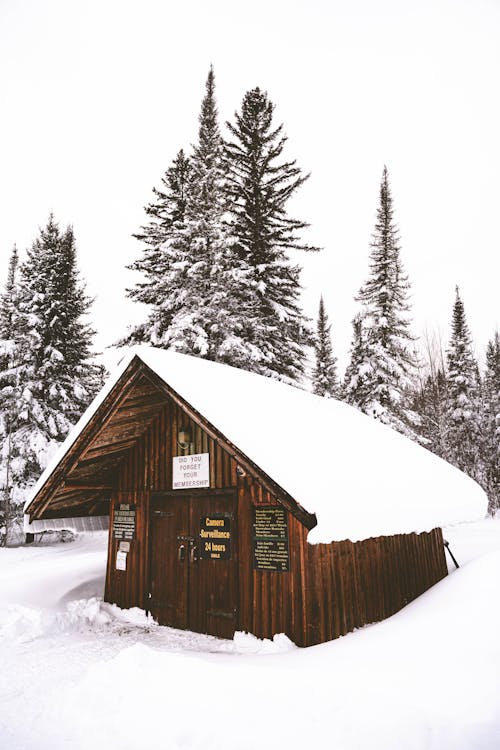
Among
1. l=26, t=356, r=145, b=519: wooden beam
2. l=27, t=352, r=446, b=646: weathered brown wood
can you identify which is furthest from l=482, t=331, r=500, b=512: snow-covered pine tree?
l=26, t=356, r=145, b=519: wooden beam

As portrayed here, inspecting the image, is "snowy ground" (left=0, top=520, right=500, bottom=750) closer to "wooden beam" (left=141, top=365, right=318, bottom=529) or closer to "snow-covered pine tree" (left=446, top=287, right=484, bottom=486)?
"wooden beam" (left=141, top=365, right=318, bottom=529)

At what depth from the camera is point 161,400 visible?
8484 mm

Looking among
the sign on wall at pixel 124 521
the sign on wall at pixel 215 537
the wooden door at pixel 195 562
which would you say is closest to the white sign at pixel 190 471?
the wooden door at pixel 195 562

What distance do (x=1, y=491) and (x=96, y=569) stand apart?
10408mm

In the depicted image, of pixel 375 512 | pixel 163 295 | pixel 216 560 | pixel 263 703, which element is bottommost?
pixel 263 703

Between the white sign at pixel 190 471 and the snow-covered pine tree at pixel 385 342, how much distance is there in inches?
598

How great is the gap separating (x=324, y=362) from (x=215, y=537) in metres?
30.7

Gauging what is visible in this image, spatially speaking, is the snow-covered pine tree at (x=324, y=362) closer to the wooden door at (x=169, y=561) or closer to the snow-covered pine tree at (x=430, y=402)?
the snow-covered pine tree at (x=430, y=402)

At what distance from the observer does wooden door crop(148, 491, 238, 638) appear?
25.2 feet

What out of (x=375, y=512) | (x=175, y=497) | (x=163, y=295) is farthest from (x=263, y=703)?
(x=163, y=295)

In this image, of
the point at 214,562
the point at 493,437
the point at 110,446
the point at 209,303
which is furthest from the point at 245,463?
the point at 493,437

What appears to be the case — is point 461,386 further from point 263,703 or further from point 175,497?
point 263,703

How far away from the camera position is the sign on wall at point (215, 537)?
777 centimetres

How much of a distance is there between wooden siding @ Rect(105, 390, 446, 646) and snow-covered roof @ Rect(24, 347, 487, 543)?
1.88 feet
